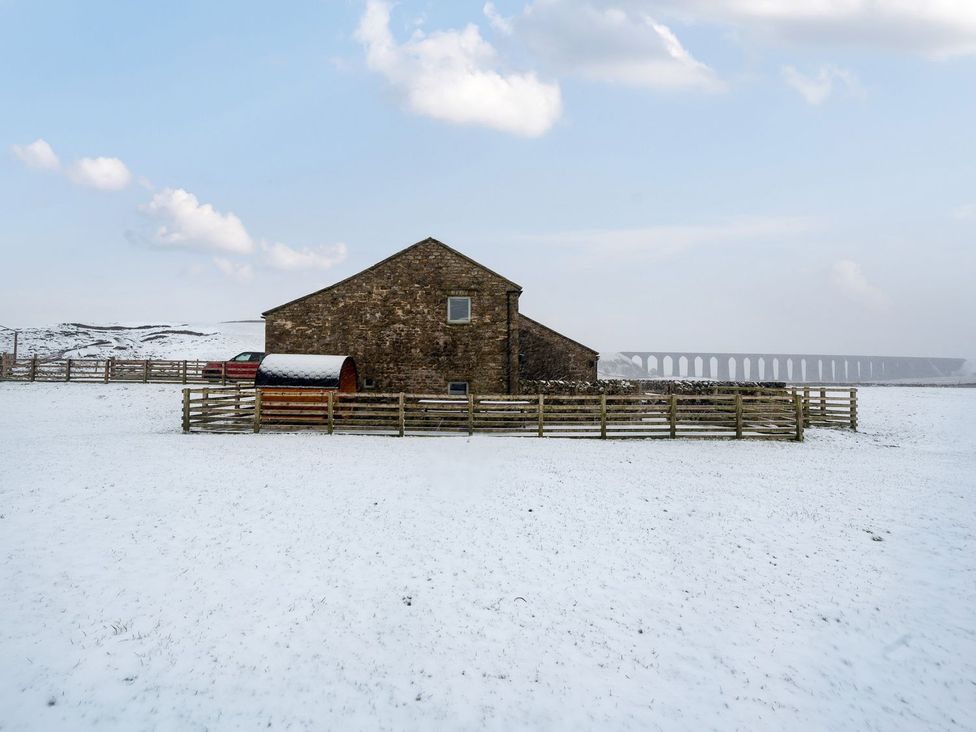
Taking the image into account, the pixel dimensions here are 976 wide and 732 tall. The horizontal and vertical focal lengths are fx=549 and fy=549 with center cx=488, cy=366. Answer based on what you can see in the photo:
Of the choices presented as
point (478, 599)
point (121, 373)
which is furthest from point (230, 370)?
point (478, 599)

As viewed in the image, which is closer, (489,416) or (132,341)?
(489,416)

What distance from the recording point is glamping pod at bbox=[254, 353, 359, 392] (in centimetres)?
1970

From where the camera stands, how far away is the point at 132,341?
2574 inches

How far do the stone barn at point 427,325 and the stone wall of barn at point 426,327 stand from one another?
42 millimetres

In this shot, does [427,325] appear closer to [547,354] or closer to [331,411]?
[331,411]

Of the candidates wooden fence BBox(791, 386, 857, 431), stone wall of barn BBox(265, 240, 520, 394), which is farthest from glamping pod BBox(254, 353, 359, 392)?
wooden fence BBox(791, 386, 857, 431)

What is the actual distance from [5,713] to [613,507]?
829 centimetres

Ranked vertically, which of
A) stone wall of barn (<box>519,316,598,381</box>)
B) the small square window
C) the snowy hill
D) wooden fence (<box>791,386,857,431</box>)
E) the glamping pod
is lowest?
wooden fence (<box>791,386,857,431</box>)

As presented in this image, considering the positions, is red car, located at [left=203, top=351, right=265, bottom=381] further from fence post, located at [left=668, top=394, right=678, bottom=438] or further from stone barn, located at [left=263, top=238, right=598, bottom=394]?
fence post, located at [left=668, top=394, right=678, bottom=438]

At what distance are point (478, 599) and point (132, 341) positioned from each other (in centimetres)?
7248

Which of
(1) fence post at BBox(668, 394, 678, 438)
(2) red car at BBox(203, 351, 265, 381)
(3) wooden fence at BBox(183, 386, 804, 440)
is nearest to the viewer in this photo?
(1) fence post at BBox(668, 394, 678, 438)

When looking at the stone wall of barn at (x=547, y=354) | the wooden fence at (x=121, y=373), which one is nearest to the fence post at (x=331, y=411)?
the stone wall of barn at (x=547, y=354)

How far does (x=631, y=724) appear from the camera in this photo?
16.3 ft

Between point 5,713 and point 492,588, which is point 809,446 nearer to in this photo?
point 492,588
